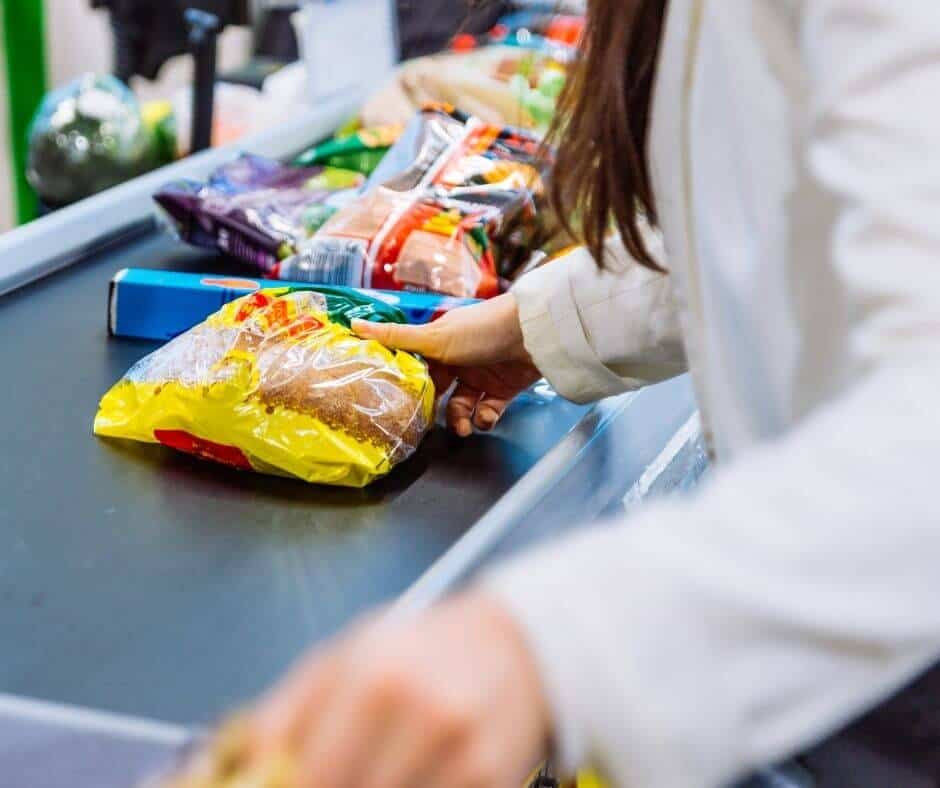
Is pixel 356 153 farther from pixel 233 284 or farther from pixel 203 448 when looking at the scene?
pixel 203 448

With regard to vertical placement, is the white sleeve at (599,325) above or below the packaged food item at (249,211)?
above

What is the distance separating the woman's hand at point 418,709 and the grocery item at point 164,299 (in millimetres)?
820

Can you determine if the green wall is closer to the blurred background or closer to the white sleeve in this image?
the blurred background

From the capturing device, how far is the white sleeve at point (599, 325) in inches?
39.0

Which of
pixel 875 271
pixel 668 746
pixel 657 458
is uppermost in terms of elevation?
pixel 875 271

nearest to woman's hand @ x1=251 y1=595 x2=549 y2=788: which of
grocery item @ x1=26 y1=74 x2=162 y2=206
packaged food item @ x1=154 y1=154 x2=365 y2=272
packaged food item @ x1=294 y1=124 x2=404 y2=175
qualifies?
packaged food item @ x1=154 y1=154 x2=365 y2=272

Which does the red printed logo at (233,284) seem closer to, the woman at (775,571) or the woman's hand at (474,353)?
the woman's hand at (474,353)

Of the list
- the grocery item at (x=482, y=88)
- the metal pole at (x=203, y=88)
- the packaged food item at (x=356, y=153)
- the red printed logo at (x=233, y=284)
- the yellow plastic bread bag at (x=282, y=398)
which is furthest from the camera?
the metal pole at (x=203, y=88)

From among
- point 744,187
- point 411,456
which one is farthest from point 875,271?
point 411,456

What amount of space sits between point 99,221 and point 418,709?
1.22m

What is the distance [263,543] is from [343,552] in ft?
0.18

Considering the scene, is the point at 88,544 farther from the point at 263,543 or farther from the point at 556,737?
the point at 556,737

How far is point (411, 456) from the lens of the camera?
105 cm

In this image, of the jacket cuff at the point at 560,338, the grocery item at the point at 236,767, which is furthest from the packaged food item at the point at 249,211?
the grocery item at the point at 236,767
